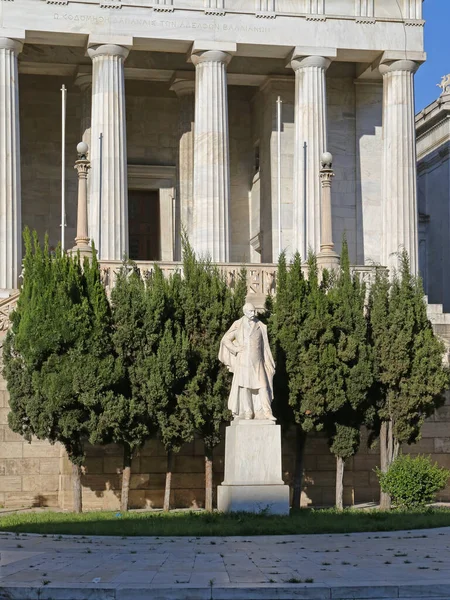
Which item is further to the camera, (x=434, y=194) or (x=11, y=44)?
(x=434, y=194)

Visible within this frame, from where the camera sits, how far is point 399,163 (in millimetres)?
42688

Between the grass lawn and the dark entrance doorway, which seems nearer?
the grass lawn

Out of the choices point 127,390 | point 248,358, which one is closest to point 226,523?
point 248,358

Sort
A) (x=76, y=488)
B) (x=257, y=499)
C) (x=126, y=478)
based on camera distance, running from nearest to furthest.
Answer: (x=257, y=499), (x=76, y=488), (x=126, y=478)

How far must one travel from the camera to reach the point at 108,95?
4097cm

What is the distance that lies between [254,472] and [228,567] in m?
8.36

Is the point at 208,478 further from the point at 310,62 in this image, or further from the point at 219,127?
the point at 310,62

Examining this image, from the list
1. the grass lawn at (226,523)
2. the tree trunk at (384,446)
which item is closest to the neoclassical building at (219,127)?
the tree trunk at (384,446)

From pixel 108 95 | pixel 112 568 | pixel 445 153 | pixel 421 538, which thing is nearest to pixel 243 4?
pixel 108 95

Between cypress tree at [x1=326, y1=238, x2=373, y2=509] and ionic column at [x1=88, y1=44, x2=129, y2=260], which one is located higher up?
ionic column at [x1=88, y1=44, x2=129, y2=260]

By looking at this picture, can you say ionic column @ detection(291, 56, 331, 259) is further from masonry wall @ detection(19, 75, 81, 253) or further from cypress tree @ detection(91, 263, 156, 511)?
cypress tree @ detection(91, 263, 156, 511)

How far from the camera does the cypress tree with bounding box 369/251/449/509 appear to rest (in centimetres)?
3256

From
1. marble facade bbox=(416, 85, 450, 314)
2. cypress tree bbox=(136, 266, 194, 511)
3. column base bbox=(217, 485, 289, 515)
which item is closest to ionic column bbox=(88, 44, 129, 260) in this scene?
cypress tree bbox=(136, 266, 194, 511)

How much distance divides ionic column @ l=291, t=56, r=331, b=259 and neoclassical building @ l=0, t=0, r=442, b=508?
0.15ft
